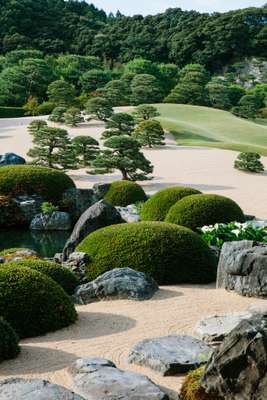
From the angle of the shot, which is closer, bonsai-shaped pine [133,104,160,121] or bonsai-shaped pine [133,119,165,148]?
bonsai-shaped pine [133,119,165,148]

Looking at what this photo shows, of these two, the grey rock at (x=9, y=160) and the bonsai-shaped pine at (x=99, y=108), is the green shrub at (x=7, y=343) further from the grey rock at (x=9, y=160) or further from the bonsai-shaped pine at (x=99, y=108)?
the bonsai-shaped pine at (x=99, y=108)

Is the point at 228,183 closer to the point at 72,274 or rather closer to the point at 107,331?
the point at 72,274

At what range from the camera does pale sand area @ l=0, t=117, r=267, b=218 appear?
923 inches

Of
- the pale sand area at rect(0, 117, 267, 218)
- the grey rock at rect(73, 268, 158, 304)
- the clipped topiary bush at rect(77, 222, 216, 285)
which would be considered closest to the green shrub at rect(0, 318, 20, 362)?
the grey rock at rect(73, 268, 158, 304)

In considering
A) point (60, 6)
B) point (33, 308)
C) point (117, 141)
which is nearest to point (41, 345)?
point (33, 308)

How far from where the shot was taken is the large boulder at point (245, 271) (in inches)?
370

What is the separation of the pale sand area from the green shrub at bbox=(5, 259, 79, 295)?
35.2 feet

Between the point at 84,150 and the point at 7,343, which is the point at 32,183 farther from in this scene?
the point at 7,343

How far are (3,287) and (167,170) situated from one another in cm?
2215

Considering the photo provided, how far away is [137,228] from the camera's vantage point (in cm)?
1082

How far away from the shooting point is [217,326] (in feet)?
24.2

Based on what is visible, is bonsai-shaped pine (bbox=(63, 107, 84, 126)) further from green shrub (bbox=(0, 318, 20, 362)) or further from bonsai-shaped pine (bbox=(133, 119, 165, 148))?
green shrub (bbox=(0, 318, 20, 362))

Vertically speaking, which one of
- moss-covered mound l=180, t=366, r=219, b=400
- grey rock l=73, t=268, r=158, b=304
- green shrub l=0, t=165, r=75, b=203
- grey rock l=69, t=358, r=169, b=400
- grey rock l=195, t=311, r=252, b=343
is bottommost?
green shrub l=0, t=165, r=75, b=203

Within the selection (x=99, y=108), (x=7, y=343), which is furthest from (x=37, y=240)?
(x=99, y=108)
